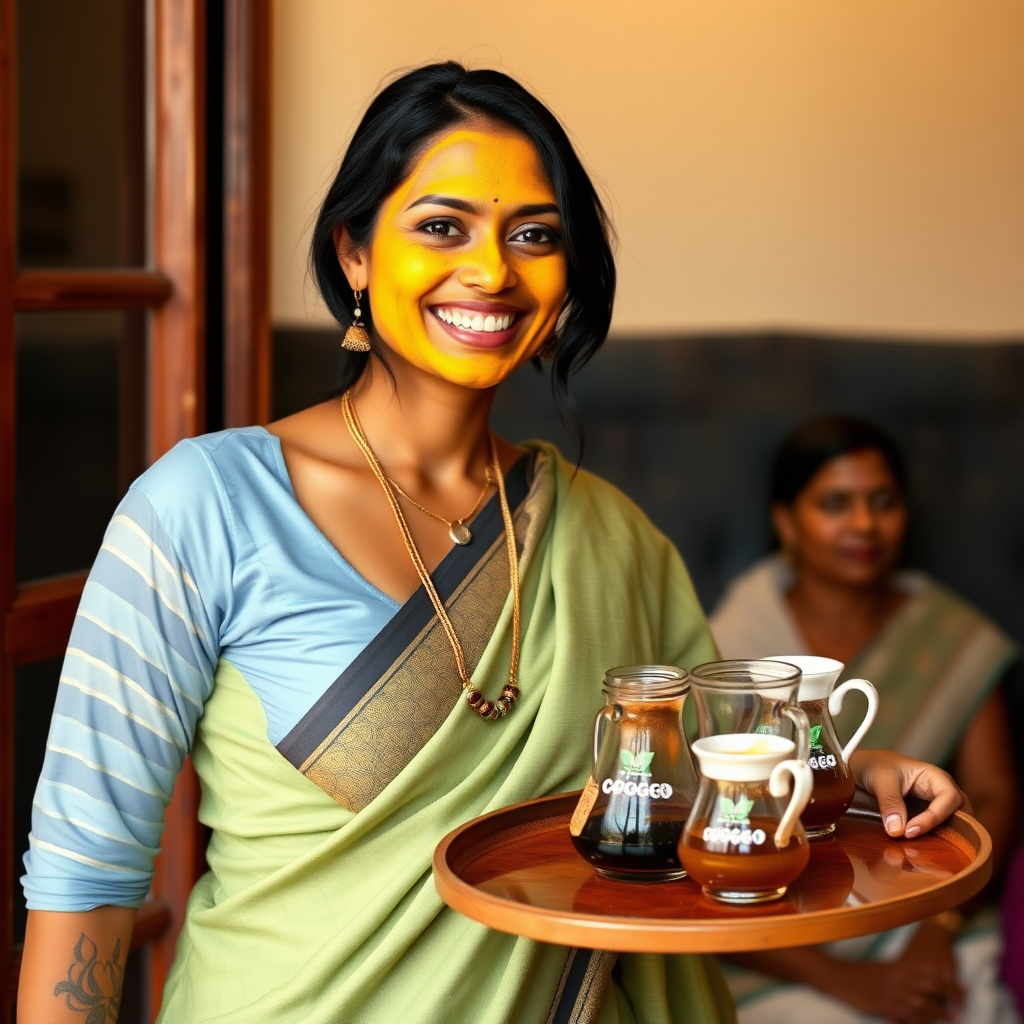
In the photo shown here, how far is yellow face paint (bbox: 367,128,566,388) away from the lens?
135 cm

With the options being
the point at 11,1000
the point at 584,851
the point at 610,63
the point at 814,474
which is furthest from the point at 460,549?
the point at 610,63

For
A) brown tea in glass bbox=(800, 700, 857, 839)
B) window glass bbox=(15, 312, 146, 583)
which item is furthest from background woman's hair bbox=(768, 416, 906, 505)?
brown tea in glass bbox=(800, 700, 857, 839)

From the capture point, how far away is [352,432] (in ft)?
4.83

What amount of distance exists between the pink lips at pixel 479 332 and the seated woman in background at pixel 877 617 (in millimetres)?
1558

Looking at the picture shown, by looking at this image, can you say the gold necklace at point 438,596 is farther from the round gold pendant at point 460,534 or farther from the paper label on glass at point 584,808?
the paper label on glass at point 584,808

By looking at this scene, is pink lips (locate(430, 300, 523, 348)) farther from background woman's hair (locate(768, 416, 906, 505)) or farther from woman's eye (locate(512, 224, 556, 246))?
background woman's hair (locate(768, 416, 906, 505))

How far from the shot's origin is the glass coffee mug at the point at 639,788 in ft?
3.43

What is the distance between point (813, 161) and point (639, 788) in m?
2.27

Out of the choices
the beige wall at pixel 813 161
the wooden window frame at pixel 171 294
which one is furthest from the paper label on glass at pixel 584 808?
the beige wall at pixel 813 161

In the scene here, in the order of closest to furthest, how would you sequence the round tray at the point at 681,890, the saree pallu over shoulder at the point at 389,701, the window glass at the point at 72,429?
1. the round tray at the point at 681,890
2. the saree pallu over shoulder at the point at 389,701
3. the window glass at the point at 72,429

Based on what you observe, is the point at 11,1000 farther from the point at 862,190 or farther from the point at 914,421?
the point at 862,190

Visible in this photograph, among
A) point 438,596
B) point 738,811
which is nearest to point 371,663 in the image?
point 438,596

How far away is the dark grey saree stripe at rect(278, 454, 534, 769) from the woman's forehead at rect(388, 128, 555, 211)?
0.35 m

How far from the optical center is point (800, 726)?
3.51ft
